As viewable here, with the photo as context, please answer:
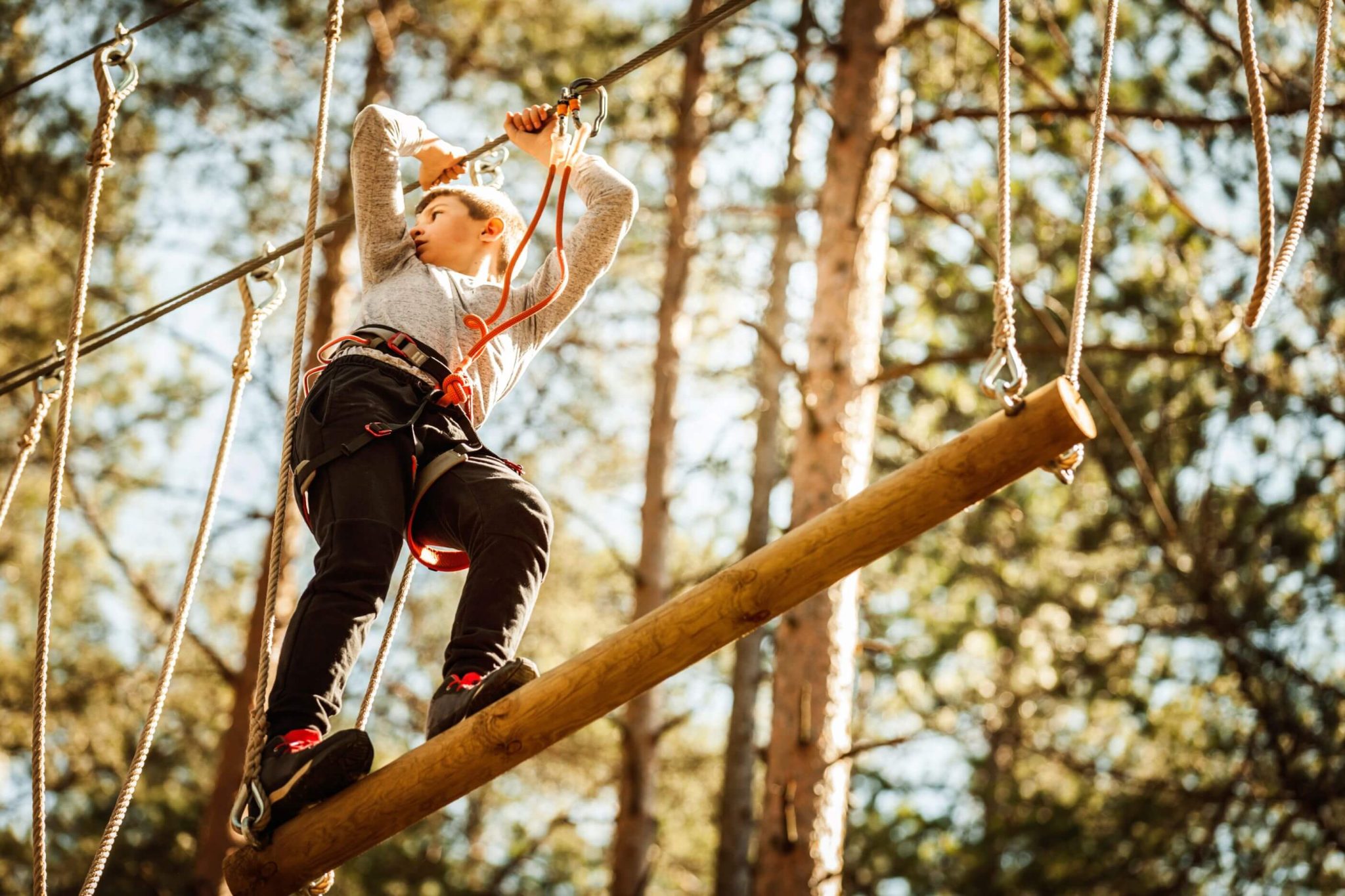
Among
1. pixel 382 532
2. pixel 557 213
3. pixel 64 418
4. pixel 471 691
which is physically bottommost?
pixel 471 691

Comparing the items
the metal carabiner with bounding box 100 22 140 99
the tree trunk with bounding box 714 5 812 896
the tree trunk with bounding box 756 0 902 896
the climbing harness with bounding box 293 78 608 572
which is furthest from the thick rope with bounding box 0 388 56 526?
the tree trunk with bounding box 714 5 812 896

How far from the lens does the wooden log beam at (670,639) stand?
202cm

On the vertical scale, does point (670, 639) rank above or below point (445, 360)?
below

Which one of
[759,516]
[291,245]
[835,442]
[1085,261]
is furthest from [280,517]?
[759,516]

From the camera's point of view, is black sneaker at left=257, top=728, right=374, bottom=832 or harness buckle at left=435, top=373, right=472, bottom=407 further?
harness buckle at left=435, top=373, right=472, bottom=407

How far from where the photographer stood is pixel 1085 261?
212 centimetres

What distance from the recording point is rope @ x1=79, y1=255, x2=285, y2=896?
2.51m

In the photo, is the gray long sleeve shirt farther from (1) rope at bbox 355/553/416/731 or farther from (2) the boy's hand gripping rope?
(1) rope at bbox 355/553/416/731

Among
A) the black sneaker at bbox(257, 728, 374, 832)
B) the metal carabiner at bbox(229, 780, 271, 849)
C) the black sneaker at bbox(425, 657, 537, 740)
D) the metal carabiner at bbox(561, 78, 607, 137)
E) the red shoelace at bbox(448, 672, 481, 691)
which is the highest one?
the metal carabiner at bbox(561, 78, 607, 137)

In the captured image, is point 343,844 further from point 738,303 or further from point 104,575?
point 104,575

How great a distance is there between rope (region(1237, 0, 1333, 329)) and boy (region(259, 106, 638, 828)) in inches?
49.9

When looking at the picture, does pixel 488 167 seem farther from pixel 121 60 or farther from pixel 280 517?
pixel 280 517

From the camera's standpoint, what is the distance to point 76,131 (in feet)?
26.7

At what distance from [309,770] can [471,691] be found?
1.02 feet
